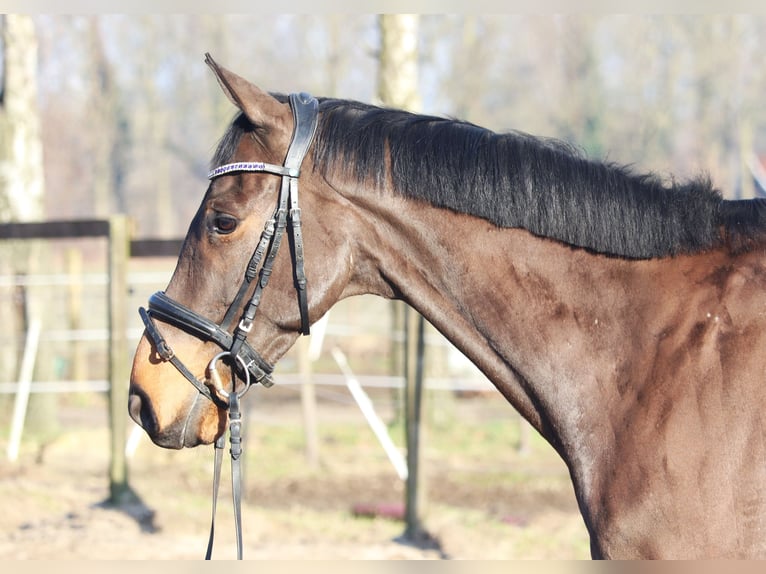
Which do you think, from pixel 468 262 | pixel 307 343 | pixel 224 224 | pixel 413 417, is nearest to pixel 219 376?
pixel 224 224

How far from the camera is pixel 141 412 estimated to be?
2617 mm

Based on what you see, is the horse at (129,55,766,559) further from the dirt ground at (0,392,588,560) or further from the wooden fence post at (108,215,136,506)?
the wooden fence post at (108,215,136,506)

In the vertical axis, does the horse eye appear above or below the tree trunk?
below

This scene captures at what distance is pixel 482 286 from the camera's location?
2.63 meters

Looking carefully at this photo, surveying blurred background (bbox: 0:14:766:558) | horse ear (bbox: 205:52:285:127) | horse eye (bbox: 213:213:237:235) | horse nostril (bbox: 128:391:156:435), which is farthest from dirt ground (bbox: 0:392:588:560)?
horse ear (bbox: 205:52:285:127)

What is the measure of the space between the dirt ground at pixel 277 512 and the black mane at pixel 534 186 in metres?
2.78

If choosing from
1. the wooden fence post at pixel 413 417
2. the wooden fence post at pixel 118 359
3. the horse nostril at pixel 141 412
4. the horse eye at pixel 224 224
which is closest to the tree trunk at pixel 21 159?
the wooden fence post at pixel 118 359

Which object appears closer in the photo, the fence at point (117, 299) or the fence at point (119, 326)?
the fence at point (119, 326)

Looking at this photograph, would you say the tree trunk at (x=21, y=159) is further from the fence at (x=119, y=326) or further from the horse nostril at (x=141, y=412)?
the horse nostril at (x=141, y=412)

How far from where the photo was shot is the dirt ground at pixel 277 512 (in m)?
5.67

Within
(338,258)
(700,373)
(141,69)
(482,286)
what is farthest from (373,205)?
(141,69)

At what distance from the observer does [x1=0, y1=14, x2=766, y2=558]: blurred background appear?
244 inches

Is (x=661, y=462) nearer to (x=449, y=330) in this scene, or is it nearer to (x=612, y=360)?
(x=612, y=360)

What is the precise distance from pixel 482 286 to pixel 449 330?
0.20 metres
